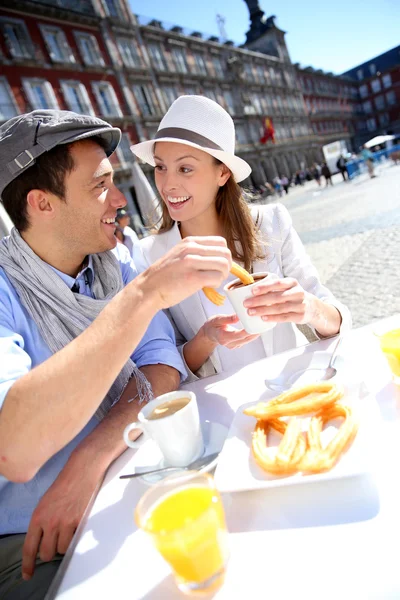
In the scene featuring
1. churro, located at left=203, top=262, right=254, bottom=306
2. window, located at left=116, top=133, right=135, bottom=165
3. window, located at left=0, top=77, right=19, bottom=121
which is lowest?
churro, located at left=203, top=262, right=254, bottom=306

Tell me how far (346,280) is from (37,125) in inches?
159

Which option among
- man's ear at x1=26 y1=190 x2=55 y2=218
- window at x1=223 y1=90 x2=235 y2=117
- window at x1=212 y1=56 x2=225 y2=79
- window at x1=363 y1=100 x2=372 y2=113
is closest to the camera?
man's ear at x1=26 y1=190 x2=55 y2=218

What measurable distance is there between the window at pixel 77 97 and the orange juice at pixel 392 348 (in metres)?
21.6

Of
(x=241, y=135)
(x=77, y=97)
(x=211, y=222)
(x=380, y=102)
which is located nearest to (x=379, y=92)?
(x=380, y=102)

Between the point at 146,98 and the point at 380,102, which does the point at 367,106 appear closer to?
the point at 380,102

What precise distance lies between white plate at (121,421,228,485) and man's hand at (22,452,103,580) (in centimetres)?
11

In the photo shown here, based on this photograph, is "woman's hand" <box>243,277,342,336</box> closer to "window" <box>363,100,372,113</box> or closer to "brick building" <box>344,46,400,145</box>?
"brick building" <box>344,46,400,145</box>

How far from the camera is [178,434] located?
2.88 feet

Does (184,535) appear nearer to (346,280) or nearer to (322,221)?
(346,280)

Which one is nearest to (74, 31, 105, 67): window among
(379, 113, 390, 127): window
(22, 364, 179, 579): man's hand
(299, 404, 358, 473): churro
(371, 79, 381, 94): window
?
(22, 364, 179, 579): man's hand

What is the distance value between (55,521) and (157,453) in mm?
289

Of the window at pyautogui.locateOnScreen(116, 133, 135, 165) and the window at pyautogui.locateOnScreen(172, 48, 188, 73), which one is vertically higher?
the window at pyautogui.locateOnScreen(172, 48, 188, 73)

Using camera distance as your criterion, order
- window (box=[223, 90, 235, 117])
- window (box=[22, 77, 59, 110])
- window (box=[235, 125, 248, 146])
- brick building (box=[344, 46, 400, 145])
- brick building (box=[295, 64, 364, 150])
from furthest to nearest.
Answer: brick building (box=[344, 46, 400, 145]) < brick building (box=[295, 64, 364, 150]) < window (box=[235, 125, 248, 146]) < window (box=[223, 90, 235, 117]) < window (box=[22, 77, 59, 110])

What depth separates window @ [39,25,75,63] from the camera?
1871 centimetres
